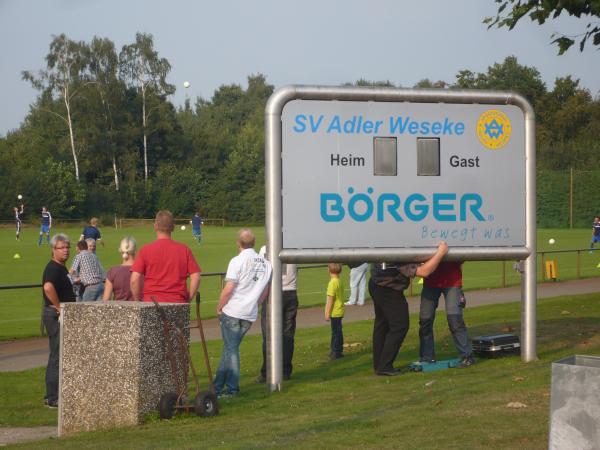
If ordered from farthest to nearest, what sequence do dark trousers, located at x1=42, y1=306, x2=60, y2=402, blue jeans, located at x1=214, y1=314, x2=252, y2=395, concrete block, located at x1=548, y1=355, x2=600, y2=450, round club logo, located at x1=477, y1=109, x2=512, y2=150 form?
round club logo, located at x1=477, y1=109, x2=512, y2=150 < dark trousers, located at x1=42, y1=306, x2=60, y2=402 < blue jeans, located at x1=214, y1=314, x2=252, y2=395 < concrete block, located at x1=548, y1=355, x2=600, y2=450

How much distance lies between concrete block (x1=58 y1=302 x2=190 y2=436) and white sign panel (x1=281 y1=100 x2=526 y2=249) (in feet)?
8.51

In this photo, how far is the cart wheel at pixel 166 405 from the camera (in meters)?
9.11

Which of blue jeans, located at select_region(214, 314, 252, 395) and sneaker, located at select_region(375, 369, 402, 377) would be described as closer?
blue jeans, located at select_region(214, 314, 252, 395)

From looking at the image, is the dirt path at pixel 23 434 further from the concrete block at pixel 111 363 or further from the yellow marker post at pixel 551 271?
the yellow marker post at pixel 551 271

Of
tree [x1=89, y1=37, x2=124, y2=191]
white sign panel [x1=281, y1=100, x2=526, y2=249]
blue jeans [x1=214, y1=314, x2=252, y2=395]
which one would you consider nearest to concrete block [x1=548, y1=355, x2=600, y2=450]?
blue jeans [x1=214, y1=314, x2=252, y2=395]

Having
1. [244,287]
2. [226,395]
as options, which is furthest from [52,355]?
[244,287]

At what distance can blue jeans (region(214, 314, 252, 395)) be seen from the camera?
35.1ft

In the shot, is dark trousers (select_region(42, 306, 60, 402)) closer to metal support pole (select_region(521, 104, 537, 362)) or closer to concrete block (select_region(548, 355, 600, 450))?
metal support pole (select_region(521, 104, 537, 362))

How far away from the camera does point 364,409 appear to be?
29.5 feet

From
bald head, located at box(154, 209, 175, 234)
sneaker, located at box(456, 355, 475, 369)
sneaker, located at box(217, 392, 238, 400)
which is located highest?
bald head, located at box(154, 209, 175, 234)

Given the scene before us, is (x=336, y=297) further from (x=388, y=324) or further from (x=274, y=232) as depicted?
(x=274, y=232)

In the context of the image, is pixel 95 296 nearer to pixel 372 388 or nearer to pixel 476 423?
pixel 372 388

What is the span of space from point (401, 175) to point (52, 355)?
4298mm

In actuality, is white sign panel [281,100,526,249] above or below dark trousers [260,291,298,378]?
above
